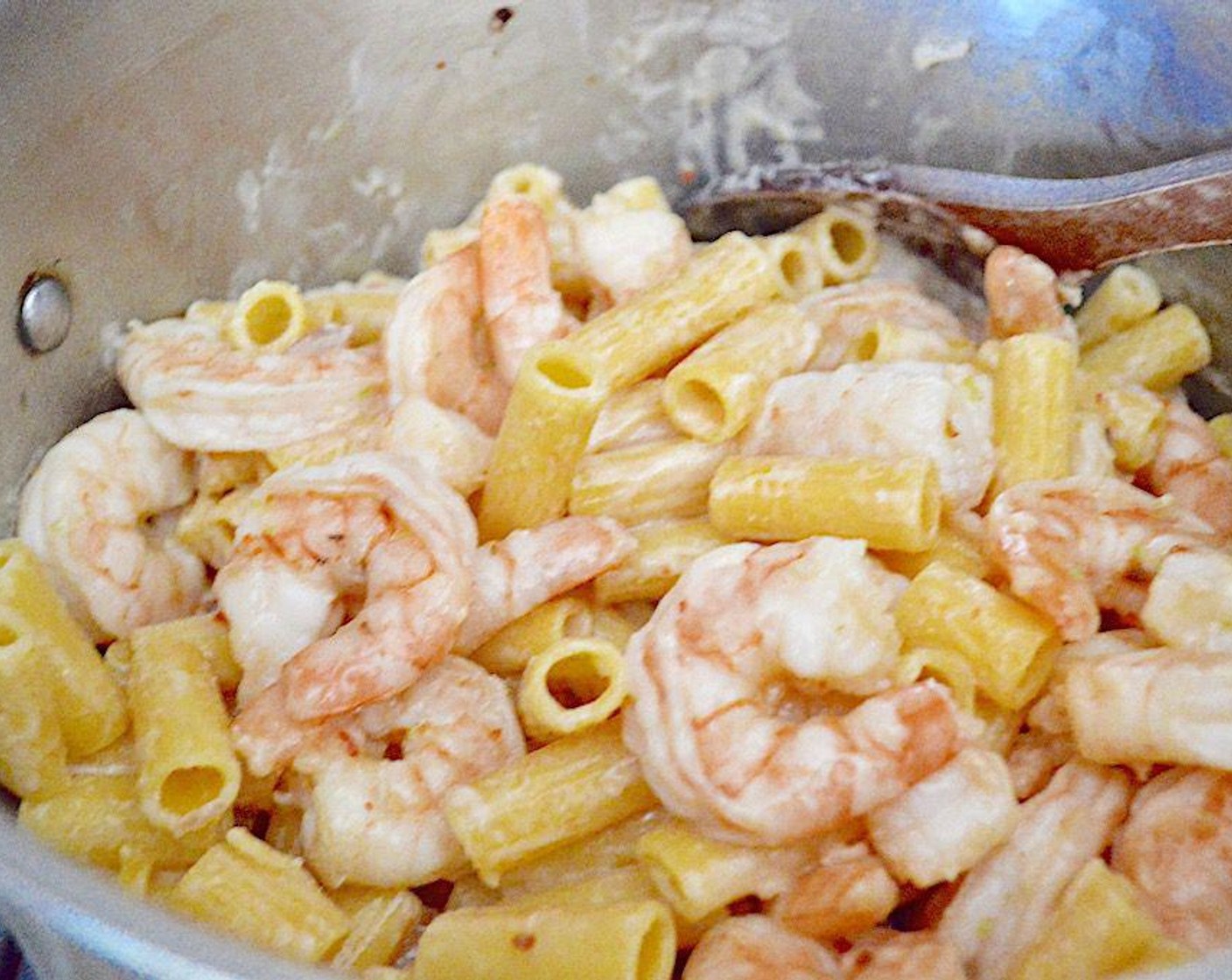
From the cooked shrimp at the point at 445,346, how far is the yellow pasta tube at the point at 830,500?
1.11 ft

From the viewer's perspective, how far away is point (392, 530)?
1.32m

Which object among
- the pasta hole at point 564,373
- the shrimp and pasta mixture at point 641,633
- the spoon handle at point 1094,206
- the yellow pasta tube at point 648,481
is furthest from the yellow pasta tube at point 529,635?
the spoon handle at point 1094,206

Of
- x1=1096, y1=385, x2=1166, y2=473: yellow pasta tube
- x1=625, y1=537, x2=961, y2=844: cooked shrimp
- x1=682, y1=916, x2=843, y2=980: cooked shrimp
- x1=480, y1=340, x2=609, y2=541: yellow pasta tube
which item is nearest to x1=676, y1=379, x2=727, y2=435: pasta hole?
x1=480, y1=340, x2=609, y2=541: yellow pasta tube

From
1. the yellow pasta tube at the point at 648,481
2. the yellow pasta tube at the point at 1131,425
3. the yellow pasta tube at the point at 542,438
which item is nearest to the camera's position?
the yellow pasta tube at the point at 542,438

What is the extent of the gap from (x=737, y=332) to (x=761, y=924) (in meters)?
0.69

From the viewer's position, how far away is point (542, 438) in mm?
1375

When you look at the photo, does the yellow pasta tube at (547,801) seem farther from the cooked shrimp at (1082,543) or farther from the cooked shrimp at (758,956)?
the cooked shrimp at (1082,543)

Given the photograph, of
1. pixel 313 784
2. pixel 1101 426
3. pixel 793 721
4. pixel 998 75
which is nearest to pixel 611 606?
pixel 793 721

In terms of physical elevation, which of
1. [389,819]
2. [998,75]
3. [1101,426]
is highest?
[998,75]

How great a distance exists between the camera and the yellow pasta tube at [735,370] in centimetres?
149

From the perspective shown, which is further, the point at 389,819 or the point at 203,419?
the point at 203,419

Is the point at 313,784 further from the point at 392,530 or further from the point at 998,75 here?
the point at 998,75

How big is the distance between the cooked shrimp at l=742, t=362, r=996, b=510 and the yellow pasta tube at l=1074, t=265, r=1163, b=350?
1.10 ft

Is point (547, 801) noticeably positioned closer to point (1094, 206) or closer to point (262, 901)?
point (262, 901)
